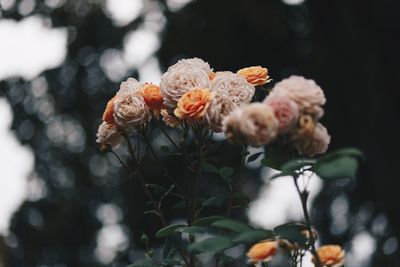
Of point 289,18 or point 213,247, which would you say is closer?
point 213,247

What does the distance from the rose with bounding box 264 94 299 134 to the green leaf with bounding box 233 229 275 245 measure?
0.60 ft

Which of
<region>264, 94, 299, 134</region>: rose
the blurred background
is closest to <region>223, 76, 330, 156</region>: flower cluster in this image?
<region>264, 94, 299, 134</region>: rose

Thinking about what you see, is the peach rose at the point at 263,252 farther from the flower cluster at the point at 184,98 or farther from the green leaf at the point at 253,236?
the flower cluster at the point at 184,98

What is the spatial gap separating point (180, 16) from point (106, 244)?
10.6 ft

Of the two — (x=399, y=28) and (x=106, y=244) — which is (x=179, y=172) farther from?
(x=399, y=28)

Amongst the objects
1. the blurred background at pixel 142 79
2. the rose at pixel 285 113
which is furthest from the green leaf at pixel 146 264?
the blurred background at pixel 142 79

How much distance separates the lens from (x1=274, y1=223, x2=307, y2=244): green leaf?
1542 millimetres

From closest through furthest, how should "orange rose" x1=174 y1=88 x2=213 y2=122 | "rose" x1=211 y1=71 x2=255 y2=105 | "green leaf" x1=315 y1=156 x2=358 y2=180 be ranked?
1. "green leaf" x1=315 y1=156 x2=358 y2=180
2. "orange rose" x1=174 y1=88 x2=213 y2=122
3. "rose" x1=211 y1=71 x2=255 y2=105


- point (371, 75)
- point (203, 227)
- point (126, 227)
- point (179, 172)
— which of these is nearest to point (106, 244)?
point (126, 227)

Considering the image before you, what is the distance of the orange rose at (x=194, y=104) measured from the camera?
175 cm

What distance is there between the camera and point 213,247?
155 cm

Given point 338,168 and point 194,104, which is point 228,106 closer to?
point 194,104

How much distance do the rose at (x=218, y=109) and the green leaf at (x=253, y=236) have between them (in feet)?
1.04

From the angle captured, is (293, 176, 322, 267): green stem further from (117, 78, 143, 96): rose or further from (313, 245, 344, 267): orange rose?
(117, 78, 143, 96): rose
